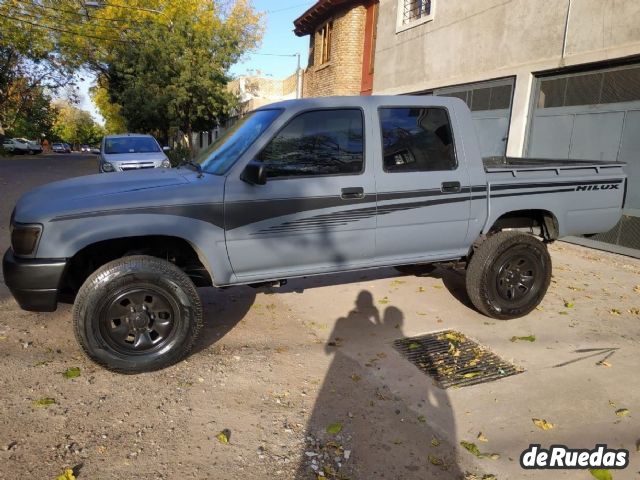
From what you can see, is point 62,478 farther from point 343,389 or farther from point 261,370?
point 343,389

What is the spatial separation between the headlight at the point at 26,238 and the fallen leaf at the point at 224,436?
1747 mm

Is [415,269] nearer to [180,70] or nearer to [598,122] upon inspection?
[598,122]

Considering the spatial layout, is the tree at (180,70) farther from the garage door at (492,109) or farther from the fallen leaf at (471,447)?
the fallen leaf at (471,447)

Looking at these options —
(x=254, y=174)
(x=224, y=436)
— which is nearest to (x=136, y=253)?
(x=254, y=174)

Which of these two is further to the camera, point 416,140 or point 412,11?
point 412,11

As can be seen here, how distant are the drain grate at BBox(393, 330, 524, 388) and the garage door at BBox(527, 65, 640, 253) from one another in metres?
4.52

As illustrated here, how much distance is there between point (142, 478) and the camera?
7.63 ft

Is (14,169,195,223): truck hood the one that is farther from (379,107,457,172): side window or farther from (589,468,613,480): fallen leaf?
(589,468,613,480): fallen leaf

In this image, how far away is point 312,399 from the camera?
3078 millimetres

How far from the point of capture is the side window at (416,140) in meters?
3.78

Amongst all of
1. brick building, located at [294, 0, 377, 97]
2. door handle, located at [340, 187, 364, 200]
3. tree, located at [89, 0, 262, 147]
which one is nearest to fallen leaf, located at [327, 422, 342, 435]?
door handle, located at [340, 187, 364, 200]

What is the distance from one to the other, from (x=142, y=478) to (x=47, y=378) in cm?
141

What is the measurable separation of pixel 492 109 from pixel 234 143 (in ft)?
23.4

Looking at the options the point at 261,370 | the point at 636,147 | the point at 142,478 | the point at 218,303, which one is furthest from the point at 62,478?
the point at 636,147
